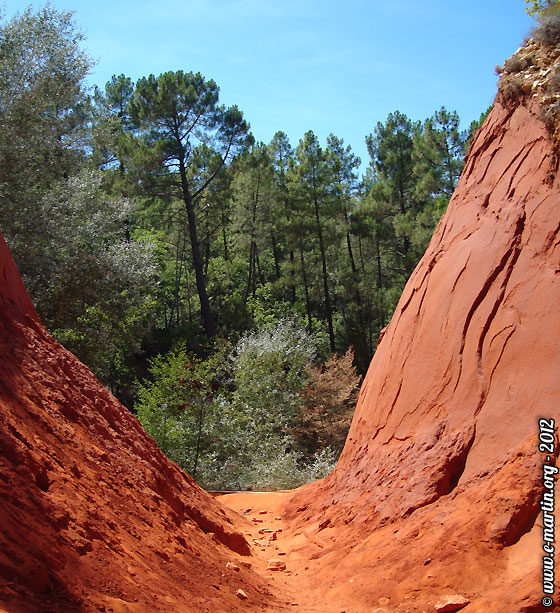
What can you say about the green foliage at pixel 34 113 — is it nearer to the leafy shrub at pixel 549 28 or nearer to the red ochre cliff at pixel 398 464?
the red ochre cliff at pixel 398 464

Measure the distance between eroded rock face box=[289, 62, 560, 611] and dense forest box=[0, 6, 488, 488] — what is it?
7108 mm

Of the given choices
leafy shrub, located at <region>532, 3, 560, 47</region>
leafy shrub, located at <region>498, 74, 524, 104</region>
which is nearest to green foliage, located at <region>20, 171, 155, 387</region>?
leafy shrub, located at <region>498, 74, 524, 104</region>

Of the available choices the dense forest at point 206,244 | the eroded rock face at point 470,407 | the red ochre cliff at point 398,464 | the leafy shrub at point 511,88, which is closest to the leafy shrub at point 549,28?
the red ochre cliff at point 398,464

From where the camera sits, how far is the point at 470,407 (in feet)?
21.7

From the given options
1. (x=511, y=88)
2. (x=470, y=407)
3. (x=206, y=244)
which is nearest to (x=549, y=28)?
(x=511, y=88)

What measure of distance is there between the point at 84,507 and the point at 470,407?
405cm

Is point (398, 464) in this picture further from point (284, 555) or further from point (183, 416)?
point (183, 416)

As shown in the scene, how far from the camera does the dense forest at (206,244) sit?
15484 mm

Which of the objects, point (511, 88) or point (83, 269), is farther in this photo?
point (83, 269)

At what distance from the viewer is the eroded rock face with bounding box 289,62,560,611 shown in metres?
5.26

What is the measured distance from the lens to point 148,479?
22.6 ft

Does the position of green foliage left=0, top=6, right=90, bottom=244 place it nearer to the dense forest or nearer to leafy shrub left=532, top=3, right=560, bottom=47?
the dense forest

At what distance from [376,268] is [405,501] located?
25.2 metres

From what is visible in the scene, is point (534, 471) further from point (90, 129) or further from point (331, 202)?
point (331, 202)
